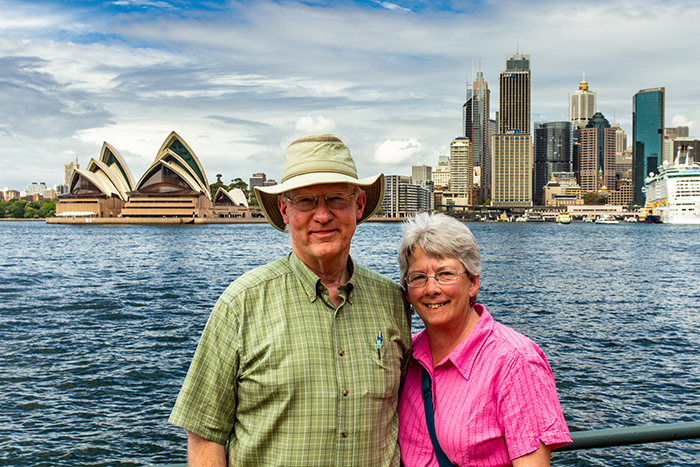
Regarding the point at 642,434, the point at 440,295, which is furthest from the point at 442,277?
the point at 642,434

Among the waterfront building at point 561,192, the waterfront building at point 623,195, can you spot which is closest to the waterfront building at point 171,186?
the waterfront building at point 561,192

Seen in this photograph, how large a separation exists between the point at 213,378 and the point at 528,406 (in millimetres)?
1000

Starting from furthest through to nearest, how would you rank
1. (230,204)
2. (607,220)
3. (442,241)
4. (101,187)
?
(607,220) → (230,204) → (101,187) → (442,241)

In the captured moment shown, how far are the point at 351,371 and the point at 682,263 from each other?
33.1m

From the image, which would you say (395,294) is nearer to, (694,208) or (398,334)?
(398,334)

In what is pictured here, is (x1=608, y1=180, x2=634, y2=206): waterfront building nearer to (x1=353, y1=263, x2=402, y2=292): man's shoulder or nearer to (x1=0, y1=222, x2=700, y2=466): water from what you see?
(x1=0, y1=222, x2=700, y2=466): water

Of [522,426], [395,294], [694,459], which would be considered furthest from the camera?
[694,459]

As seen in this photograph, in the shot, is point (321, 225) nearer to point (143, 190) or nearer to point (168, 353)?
point (168, 353)

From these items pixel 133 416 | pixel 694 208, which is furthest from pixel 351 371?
pixel 694 208

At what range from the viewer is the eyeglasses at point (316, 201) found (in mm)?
1861

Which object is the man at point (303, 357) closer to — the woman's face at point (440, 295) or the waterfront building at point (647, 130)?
A: the woman's face at point (440, 295)

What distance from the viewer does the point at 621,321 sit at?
13.8 m

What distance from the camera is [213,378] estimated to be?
1.70 m

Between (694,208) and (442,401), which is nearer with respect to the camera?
(442,401)
